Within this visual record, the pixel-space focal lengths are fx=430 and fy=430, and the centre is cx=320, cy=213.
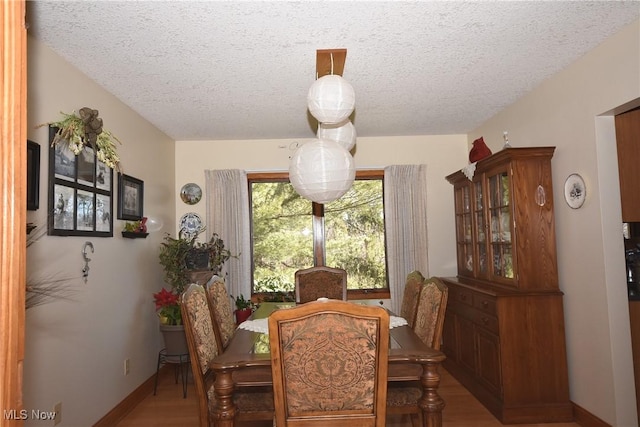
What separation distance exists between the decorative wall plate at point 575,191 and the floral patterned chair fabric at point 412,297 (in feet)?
3.88

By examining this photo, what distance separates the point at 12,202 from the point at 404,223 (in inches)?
172

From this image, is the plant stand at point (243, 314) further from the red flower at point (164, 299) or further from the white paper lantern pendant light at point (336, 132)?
the white paper lantern pendant light at point (336, 132)

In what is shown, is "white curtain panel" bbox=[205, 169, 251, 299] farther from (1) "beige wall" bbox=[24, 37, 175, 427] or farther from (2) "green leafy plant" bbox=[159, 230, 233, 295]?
(1) "beige wall" bbox=[24, 37, 175, 427]

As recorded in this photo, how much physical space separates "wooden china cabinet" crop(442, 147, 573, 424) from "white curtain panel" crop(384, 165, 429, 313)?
1234 mm

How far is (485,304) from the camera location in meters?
3.34

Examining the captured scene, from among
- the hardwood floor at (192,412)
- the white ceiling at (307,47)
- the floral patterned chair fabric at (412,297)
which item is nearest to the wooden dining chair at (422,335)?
the floral patterned chair fabric at (412,297)

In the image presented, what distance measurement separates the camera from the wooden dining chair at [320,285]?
387 centimetres

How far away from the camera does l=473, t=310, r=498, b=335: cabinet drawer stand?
318 centimetres

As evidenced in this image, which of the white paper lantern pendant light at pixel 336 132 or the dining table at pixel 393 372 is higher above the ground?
the white paper lantern pendant light at pixel 336 132

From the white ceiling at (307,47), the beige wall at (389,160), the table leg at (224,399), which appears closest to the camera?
the table leg at (224,399)

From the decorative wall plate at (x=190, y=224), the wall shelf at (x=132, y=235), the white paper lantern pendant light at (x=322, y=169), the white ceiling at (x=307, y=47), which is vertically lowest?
the wall shelf at (x=132, y=235)

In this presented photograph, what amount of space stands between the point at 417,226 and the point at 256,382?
123 inches

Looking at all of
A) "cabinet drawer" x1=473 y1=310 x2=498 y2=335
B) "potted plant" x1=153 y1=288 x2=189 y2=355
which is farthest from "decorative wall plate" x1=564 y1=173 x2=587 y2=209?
"potted plant" x1=153 y1=288 x2=189 y2=355

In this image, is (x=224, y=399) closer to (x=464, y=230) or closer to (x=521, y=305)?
(x=521, y=305)
